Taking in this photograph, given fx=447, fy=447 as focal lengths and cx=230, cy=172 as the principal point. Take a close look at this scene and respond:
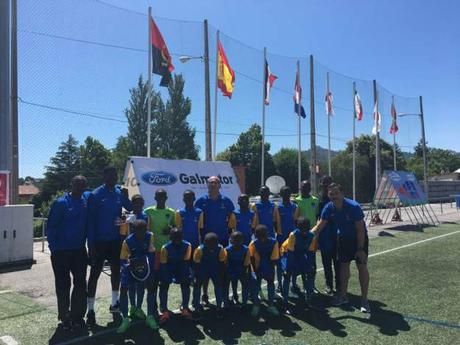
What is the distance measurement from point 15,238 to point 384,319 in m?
7.91

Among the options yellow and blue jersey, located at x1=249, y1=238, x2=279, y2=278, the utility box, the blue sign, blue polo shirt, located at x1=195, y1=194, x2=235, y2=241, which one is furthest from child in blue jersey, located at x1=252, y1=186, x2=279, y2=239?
the blue sign

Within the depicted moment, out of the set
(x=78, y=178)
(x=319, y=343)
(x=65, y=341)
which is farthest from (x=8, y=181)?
(x=319, y=343)

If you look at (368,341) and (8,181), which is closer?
(368,341)

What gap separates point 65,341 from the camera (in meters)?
5.14

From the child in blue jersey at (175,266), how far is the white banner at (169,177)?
16.7 ft

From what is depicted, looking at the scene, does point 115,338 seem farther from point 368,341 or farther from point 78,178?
point 368,341

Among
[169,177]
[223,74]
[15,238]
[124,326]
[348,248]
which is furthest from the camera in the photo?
[223,74]

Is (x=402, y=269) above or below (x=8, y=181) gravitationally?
below

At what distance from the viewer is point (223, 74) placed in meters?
17.1

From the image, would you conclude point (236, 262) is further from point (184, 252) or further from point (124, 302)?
point (124, 302)

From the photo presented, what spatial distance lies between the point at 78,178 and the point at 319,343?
352 centimetres

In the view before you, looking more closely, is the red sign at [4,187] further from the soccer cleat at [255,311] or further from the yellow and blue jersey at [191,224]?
the soccer cleat at [255,311]

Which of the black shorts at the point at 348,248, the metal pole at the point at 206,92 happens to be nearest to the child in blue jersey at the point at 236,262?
the black shorts at the point at 348,248

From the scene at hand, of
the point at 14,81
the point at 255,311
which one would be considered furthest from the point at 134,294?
the point at 14,81
